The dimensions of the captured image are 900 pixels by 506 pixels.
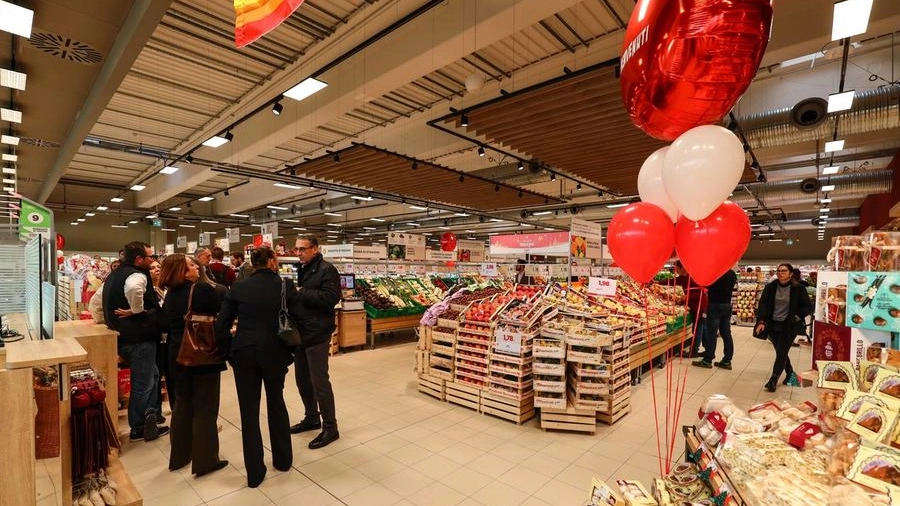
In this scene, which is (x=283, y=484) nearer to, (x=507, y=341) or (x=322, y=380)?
(x=322, y=380)

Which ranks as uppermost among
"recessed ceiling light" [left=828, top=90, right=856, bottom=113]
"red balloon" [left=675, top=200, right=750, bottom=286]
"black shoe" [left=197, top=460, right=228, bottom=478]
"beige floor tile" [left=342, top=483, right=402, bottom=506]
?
"recessed ceiling light" [left=828, top=90, right=856, bottom=113]

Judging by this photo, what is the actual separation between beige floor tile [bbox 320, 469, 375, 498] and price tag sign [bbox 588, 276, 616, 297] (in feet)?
13.9

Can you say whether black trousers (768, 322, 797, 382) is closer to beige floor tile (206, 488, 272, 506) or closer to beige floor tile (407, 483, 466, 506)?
beige floor tile (407, 483, 466, 506)

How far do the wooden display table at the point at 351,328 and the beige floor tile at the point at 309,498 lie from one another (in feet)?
15.7

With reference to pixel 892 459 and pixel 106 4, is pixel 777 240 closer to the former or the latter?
pixel 892 459

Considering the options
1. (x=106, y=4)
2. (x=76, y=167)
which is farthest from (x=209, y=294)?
(x=76, y=167)

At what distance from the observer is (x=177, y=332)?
338cm

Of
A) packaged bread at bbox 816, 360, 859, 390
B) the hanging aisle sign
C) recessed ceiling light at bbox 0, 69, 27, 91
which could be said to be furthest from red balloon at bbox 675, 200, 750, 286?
recessed ceiling light at bbox 0, 69, 27, 91

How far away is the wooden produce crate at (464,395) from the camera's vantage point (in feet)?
15.4

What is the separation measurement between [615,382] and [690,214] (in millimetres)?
2986

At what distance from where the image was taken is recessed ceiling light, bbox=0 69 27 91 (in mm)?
4508

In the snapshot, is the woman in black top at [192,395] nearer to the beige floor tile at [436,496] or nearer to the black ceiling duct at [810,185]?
the beige floor tile at [436,496]

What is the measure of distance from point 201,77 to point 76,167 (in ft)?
29.8

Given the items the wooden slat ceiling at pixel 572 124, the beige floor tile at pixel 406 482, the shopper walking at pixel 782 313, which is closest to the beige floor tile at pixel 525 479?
the beige floor tile at pixel 406 482
